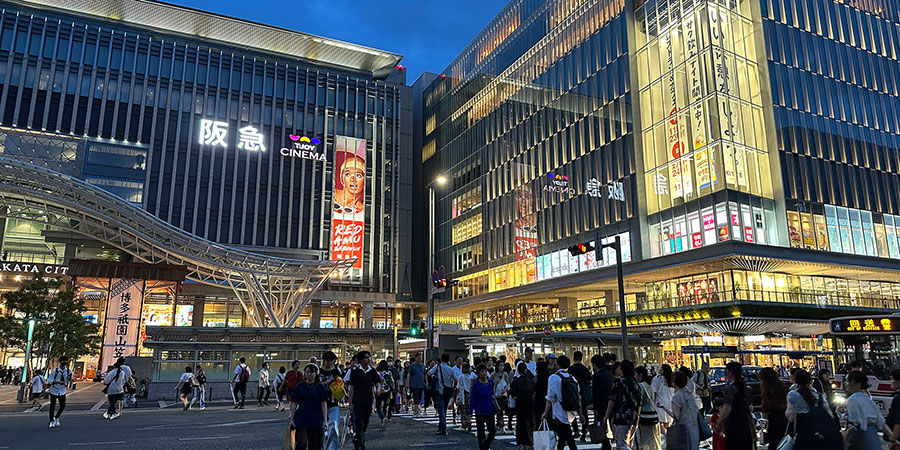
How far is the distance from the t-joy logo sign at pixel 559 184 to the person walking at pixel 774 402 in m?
41.7

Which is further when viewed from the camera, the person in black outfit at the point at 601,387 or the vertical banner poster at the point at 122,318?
the vertical banner poster at the point at 122,318

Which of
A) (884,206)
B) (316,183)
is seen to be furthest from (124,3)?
(884,206)

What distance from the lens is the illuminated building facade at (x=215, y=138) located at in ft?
177

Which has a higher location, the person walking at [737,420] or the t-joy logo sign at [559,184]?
the t-joy logo sign at [559,184]

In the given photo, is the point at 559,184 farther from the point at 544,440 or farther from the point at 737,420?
the point at 737,420

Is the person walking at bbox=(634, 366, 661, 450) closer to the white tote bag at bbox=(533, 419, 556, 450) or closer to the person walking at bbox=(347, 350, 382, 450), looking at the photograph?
the white tote bag at bbox=(533, 419, 556, 450)

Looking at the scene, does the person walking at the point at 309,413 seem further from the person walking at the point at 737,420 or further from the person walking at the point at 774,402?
the person walking at the point at 774,402

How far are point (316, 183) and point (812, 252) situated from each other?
1810 inches

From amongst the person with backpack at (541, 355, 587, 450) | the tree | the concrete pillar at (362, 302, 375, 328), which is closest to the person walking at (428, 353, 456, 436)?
the person with backpack at (541, 355, 587, 450)

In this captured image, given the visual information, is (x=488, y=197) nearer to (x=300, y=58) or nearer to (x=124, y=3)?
(x=300, y=58)

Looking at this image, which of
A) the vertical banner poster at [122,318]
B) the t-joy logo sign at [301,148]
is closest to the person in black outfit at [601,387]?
the vertical banner poster at [122,318]

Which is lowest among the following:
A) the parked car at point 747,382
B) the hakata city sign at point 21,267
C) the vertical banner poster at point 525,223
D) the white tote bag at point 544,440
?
the parked car at point 747,382

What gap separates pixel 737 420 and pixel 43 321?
111ft

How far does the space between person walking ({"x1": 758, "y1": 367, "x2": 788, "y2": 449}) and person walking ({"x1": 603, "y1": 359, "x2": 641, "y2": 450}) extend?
1807 mm
